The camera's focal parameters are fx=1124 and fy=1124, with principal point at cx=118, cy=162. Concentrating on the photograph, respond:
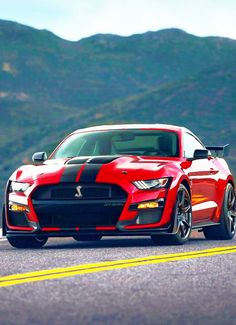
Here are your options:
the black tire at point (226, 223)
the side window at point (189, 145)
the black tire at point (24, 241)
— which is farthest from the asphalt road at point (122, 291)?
the black tire at point (226, 223)

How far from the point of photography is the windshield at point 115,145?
1400 centimetres

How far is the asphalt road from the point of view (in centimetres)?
721

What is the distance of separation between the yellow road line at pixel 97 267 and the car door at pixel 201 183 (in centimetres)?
148

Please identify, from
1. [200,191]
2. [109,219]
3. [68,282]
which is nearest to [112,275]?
[68,282]

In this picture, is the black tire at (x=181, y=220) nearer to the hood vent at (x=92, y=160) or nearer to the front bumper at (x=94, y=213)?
the front bumper at (x=94, y=213)

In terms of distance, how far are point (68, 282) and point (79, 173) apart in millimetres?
3587

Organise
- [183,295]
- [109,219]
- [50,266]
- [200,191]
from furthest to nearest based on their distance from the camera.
A: 1. [200,191]
2. [109,219]
3. [50,266]
4. [183,295]

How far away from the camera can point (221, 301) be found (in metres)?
7.99

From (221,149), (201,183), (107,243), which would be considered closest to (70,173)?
(107,243)

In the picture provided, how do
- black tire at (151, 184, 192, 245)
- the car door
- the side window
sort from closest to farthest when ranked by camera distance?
black tire at (151, 184, 192, 245) → the car door → the side window

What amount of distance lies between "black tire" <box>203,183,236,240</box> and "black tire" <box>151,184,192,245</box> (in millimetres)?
1311

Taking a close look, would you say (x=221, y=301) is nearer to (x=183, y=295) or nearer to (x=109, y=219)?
(x=183, y=295)

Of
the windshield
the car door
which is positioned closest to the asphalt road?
the car door

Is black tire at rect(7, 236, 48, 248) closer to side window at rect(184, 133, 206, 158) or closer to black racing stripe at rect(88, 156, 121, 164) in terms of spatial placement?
black racing stripe at rect(88, 156, 121, 164)
